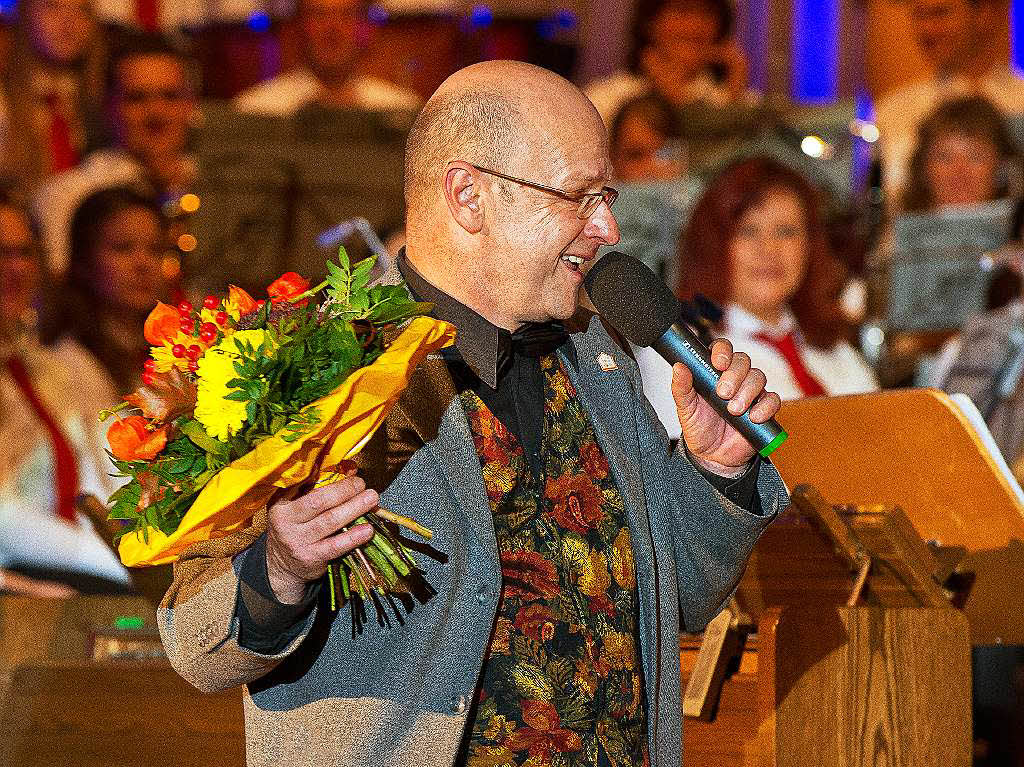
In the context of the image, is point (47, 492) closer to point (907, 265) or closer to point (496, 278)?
point (907, 265)

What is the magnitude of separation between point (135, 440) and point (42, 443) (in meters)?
3.47

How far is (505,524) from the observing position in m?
1.71

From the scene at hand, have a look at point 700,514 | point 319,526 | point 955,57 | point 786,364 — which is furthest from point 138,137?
point 319,526

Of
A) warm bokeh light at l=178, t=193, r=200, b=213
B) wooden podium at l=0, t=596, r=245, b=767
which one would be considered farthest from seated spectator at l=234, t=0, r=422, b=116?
wooden podium at l=0, t=596, r=245, b=767

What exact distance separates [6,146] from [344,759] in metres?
5.12

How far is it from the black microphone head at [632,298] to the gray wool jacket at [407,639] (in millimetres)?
172

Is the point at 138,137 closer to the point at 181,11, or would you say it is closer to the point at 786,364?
the point at 181,11

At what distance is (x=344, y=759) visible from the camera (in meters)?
1.59

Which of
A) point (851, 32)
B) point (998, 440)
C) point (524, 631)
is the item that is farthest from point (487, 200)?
point (851, 32)

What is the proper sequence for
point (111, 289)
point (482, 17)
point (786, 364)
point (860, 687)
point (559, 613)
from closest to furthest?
point (559, 613) < point (860, 687) < point (786, 364) < point (111, 289) < point (482, 17)

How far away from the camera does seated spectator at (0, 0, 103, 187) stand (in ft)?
20.5

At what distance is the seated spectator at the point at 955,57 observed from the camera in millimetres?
6645

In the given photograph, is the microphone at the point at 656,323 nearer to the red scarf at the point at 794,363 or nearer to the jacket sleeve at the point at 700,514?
the jacket sleeve at the point at 700,514

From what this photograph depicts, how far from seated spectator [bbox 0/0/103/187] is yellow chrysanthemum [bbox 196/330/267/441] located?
500 cm
